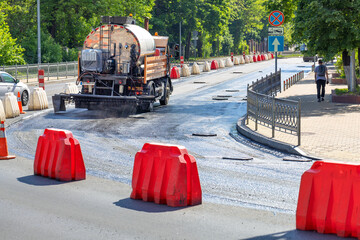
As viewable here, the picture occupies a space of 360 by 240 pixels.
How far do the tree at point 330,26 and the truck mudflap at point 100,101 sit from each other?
23.4ft

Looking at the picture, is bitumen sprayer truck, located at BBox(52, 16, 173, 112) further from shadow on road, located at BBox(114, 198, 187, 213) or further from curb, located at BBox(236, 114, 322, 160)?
shadow on road, located at BBox(114, 198, 187, 213)

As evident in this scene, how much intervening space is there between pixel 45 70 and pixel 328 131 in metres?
29.7

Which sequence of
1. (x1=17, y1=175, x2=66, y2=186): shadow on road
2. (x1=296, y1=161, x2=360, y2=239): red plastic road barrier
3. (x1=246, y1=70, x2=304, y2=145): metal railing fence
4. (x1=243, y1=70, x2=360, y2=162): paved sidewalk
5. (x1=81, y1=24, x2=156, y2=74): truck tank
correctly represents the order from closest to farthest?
(x1=296, y1=161, x2=360, y2=239): red plastic road barrier, (x1=17, y1=175, x2=66, y2=186): shadow on road, (x1=243, y1=70, x2=360, y2=162): paved sidewalk, (x1=246, y1=70, x2=304, y2=145): metal railing fence, (x1=81, y1=24, x2=156, y2=74): truck tank

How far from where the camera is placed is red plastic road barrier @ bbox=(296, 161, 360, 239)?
26.3ft

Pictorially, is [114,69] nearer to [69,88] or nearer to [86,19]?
[69,88]

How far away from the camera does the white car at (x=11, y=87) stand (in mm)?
25386

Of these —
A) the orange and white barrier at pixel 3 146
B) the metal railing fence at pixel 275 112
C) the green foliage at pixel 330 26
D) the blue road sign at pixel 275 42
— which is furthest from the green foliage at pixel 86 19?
the orange and white barrier at pixel 3 146

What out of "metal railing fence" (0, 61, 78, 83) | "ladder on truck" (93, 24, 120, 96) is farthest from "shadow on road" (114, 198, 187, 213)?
"metal railing fence" (0, 61, 78, 83)

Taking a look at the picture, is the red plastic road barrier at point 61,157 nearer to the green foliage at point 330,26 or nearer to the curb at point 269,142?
the curb at point 269,142

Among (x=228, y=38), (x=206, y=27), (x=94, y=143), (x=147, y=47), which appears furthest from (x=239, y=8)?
(x=94, y=143)

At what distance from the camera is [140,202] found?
9.93 metres

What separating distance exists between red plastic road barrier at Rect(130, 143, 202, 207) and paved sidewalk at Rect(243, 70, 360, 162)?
489cm

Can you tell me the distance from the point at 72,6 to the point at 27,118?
3813cm

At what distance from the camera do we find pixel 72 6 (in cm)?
5822
